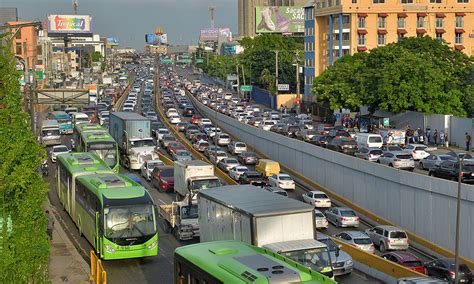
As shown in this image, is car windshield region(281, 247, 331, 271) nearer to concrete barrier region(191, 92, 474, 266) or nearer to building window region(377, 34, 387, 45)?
concrete barrier region(191, 92, 474, 266)

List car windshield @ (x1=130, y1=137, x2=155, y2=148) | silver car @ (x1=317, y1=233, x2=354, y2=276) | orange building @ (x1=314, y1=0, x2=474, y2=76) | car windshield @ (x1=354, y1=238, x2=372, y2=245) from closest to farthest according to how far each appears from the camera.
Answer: silver car @ (x1=317, y1=233, x2=354, y2=276), car windshield @ (x1=354, y1=238, x2=372, y2=245), car windshield @ (x1=130, y1=137, x2=155, y2=148), orange building @ (x1=314, y1=0, x2=474, y2=76)

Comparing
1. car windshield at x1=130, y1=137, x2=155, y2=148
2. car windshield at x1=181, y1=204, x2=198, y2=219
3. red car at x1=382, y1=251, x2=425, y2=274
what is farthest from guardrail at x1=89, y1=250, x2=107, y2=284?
car windshield at x1=130, y1=137, x2=155, y2=148

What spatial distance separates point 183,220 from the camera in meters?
35.2

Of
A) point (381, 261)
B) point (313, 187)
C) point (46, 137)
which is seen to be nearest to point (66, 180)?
point (381, 261)

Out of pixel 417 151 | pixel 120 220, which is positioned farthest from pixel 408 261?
pixel 417 151

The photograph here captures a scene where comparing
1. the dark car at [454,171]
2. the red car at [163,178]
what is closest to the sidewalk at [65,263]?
the red car at [163,178]

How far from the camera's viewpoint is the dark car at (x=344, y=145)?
5803 cm

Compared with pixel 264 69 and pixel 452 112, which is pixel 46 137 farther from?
pixel 264 69

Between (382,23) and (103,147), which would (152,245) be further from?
(382,23)

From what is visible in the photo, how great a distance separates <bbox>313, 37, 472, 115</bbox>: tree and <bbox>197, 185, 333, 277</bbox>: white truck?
160ft

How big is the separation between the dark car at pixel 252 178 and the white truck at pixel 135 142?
Result: 26.5 feet

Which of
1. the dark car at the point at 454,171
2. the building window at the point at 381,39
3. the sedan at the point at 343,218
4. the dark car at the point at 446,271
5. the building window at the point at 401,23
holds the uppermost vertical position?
the building window at the point at 401,23

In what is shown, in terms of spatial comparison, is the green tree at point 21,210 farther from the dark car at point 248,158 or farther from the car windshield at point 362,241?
the dark car at point 248,158

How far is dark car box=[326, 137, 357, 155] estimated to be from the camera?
5803cm
